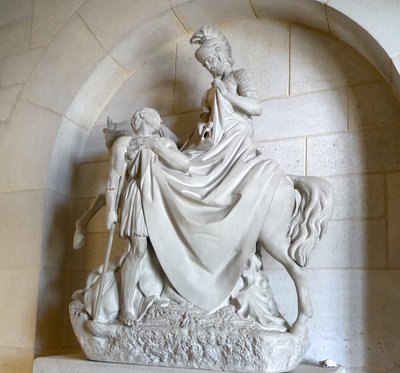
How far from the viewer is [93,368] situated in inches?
106

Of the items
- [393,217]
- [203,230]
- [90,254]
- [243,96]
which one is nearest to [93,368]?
[203,230]

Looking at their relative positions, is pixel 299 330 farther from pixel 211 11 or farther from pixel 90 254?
pixel 211 11

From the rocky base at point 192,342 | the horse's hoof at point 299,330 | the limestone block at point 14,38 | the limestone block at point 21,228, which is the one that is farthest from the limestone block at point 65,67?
the horse's hoof at point 299,330

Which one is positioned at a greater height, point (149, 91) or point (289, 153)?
point (149, 91)

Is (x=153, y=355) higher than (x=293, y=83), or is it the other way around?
(x=293, y=83)

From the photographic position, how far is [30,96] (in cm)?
397

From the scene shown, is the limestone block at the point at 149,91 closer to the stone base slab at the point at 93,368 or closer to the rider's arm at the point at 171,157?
the rider's arm at the point at 171,157

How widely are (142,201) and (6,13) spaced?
7.71ft

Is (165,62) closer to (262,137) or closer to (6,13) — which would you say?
(262,137)

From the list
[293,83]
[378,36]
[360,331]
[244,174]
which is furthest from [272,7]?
[360,331]

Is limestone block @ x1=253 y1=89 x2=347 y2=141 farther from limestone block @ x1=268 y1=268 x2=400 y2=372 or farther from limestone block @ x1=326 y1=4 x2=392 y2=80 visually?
limestone block @ x1=268 y1=268 x2=400 y2=372

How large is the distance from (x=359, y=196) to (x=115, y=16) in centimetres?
199

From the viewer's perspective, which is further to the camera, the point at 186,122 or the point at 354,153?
the point at 186,122

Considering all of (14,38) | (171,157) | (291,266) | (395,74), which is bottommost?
(291,266)
